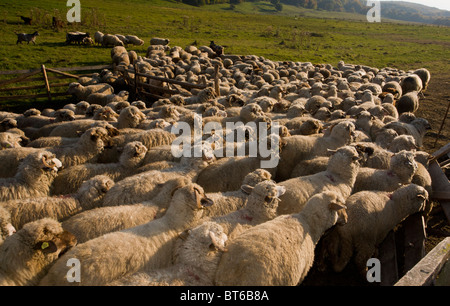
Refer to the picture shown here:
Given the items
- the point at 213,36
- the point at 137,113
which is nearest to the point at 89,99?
the point at 137,113

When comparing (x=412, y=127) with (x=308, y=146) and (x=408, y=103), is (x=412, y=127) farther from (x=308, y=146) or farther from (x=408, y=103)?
(x=408, y=103)

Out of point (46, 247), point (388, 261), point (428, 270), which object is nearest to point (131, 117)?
point (46, 247)

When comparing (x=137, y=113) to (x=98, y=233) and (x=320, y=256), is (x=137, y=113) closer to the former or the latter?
(x=98, y=233)

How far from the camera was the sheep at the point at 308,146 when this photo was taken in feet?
21.2

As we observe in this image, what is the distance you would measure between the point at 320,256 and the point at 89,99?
1110 cm

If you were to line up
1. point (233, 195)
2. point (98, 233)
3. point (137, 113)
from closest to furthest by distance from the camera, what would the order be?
point (98, 233)
point (233, 195)
point (137, 113)

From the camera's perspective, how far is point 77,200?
456 cm

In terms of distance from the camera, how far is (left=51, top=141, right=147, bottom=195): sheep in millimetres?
5188

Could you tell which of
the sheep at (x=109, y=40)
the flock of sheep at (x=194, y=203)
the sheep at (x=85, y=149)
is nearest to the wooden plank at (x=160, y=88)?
the flock of sheep at (x=194, y=203)

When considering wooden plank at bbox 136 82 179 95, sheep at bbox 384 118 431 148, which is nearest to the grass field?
wooden plank at bbox 136 82 179 95

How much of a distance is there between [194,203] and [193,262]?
84cm

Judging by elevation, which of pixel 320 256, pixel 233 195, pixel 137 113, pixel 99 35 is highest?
pixel 99 35

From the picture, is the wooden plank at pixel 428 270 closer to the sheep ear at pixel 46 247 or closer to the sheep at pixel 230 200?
the sheep at pixel 230 200

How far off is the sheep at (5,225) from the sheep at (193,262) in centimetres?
167
